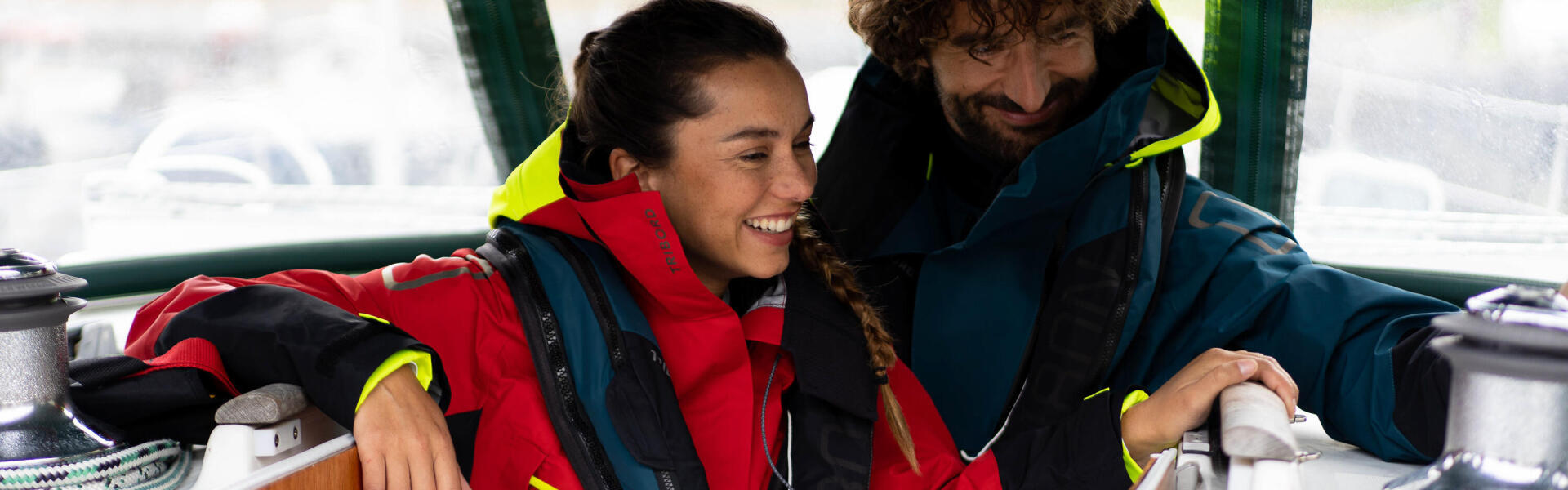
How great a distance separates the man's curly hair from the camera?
5.73ft

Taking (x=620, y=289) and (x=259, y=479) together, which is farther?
(x=620, y=289)

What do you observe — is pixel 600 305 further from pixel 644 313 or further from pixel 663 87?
pixel 663 87

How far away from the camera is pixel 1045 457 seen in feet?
4.44

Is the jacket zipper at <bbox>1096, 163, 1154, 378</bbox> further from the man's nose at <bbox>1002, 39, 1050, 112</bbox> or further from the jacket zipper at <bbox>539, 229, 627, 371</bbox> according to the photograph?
the jacket zipper at <bbox>539, 229, 627, 371</bbox>

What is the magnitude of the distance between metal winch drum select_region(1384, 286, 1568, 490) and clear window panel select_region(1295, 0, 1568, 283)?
87.5 inches

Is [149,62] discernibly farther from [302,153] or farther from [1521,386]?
[1521,386]

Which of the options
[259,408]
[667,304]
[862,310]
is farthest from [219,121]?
[259,408]

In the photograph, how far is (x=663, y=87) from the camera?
1473mm

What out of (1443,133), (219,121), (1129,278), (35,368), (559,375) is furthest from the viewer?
(219,121)

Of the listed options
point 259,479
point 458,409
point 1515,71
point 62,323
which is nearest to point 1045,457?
point 458,409

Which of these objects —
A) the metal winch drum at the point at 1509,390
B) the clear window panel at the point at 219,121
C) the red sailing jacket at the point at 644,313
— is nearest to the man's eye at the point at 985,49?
the red sailing jacket at the point at 644,313

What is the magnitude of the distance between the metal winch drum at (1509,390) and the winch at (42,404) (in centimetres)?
93

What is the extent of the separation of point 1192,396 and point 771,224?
0.57 metres

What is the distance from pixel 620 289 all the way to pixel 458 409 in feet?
0.77
